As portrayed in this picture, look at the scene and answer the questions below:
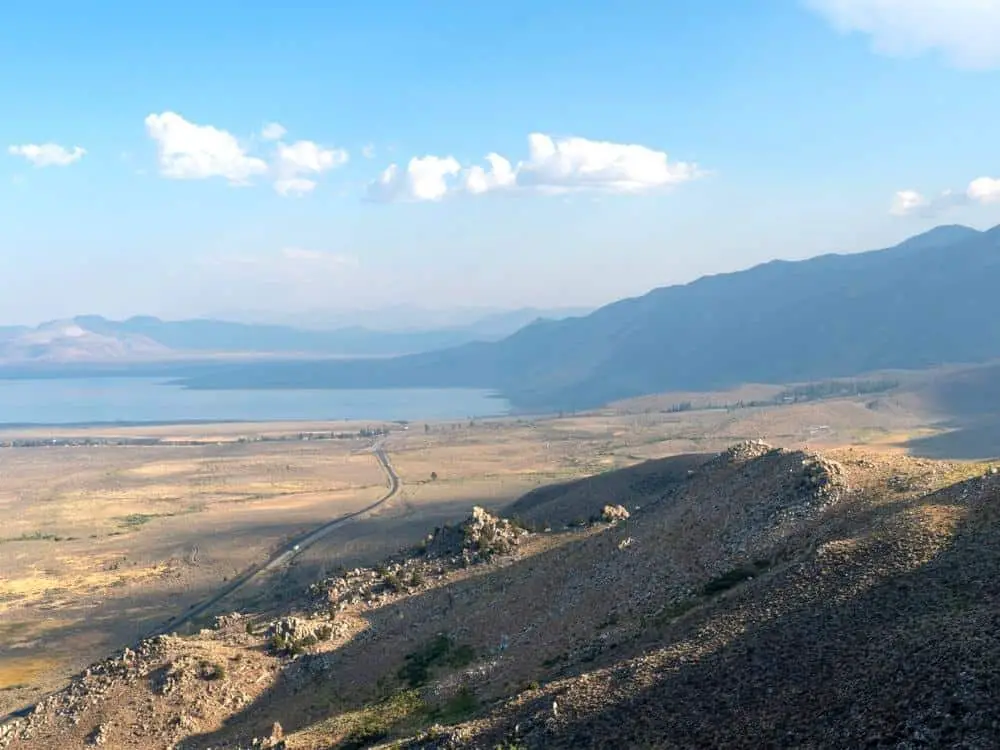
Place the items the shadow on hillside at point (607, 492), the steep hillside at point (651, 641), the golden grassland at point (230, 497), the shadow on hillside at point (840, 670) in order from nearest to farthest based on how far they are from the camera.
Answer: the shadow on hillside at point (840, 670) → the steep hillside at point (651, 641) → the shadow on hillside at point (607, 492) → the golden grassland at point (230, 497)

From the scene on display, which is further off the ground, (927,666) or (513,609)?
(927,666)

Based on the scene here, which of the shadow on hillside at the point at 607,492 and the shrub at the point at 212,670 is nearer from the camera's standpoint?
the shrub at the point at 212,670

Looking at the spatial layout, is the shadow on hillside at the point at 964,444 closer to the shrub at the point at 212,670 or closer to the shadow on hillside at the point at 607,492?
the shadow on hillside at the point at 607,492

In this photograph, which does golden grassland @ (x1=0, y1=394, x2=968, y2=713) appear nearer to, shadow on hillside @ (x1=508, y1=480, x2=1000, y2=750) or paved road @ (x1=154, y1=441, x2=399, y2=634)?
paved road @ (x1=154, y1=441, x2=399, y2=634)

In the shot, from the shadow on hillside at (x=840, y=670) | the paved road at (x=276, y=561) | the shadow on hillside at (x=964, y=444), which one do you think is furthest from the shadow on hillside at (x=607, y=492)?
the shadow on hillside at (x=964, y=444)

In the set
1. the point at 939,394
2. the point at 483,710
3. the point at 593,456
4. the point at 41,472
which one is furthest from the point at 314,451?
the point at 483,710

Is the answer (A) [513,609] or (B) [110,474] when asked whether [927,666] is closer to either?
(A) [513,609]

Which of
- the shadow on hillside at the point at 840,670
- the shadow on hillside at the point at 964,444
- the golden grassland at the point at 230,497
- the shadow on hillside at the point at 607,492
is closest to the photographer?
the shadow on hillside at the point at 840,670

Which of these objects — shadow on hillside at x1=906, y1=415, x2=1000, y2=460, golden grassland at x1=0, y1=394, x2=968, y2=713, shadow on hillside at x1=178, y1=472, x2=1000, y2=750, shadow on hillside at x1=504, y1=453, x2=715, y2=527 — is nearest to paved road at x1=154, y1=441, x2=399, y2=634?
golden grassland at x1=0, y1=394, x2=968, y2=713
